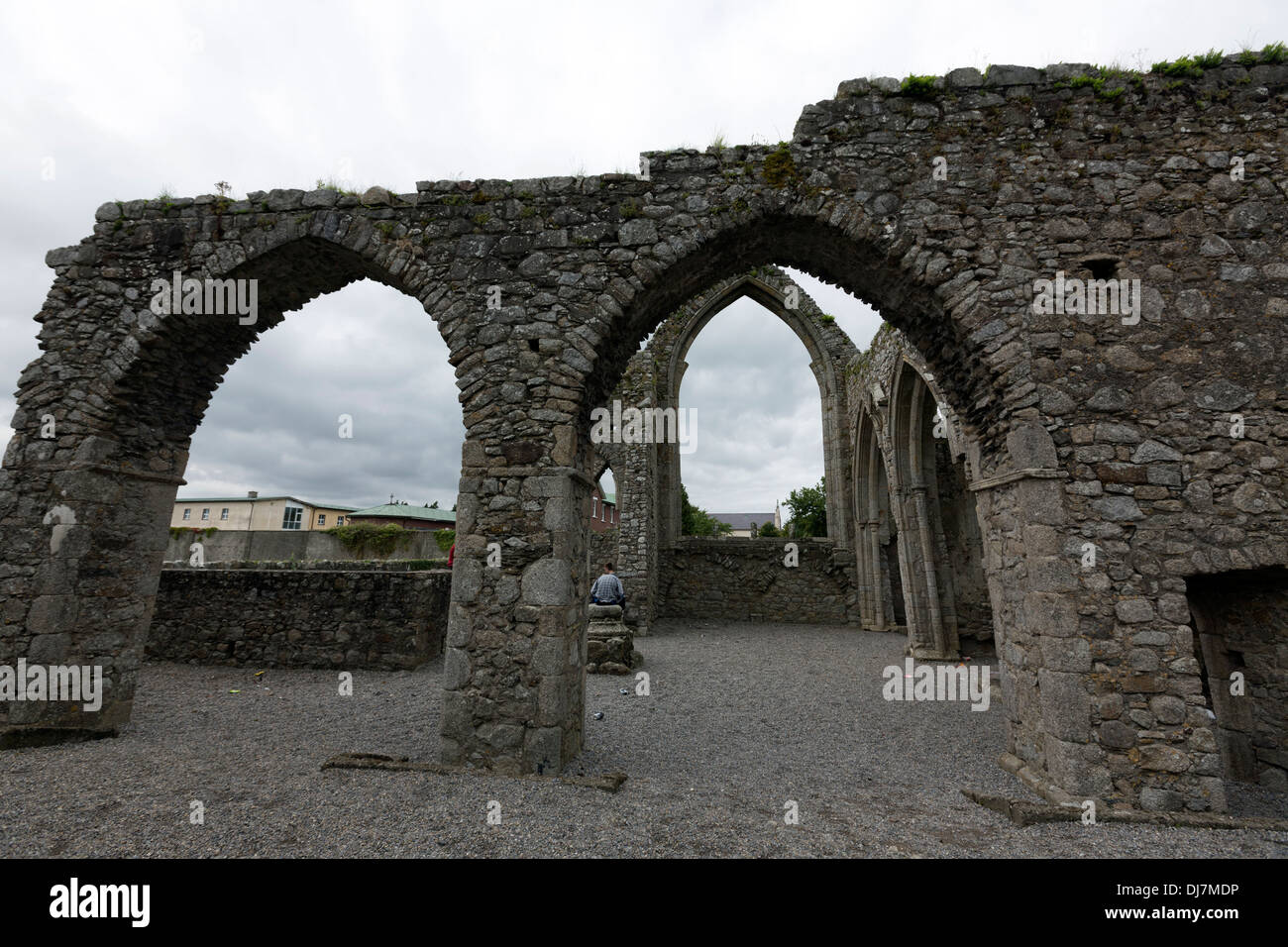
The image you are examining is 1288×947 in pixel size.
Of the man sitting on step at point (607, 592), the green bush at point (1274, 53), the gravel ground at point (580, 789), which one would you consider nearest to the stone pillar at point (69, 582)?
the gravel ground at point (580, 789)

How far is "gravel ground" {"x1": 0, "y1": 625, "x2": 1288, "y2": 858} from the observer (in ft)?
11.1

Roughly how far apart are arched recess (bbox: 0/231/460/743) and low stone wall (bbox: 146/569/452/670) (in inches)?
136

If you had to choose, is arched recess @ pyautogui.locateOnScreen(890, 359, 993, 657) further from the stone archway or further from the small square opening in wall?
the small square opening in wall

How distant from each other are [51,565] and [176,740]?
217 cm

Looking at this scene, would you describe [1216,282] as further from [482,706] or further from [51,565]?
[51,565]

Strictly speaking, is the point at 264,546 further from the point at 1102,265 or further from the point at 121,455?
the point at 1102,265

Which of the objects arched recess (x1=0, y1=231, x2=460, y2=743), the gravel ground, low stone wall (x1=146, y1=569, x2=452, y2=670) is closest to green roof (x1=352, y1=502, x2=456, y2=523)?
low stone wall (x1=146, y1=569, x2=452, y2=670)

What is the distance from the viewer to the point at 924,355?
558 cm

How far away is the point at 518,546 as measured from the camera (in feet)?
15.8

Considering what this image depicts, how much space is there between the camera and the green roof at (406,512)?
3706 centimetres

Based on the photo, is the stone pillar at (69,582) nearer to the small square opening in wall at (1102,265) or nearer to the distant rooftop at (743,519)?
the small square opening in wall at (1102,265)

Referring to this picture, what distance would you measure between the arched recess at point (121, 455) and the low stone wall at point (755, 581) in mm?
12788

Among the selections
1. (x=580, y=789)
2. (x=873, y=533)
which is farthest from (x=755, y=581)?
(x=580, y=789)

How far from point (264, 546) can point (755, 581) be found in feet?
49.0
